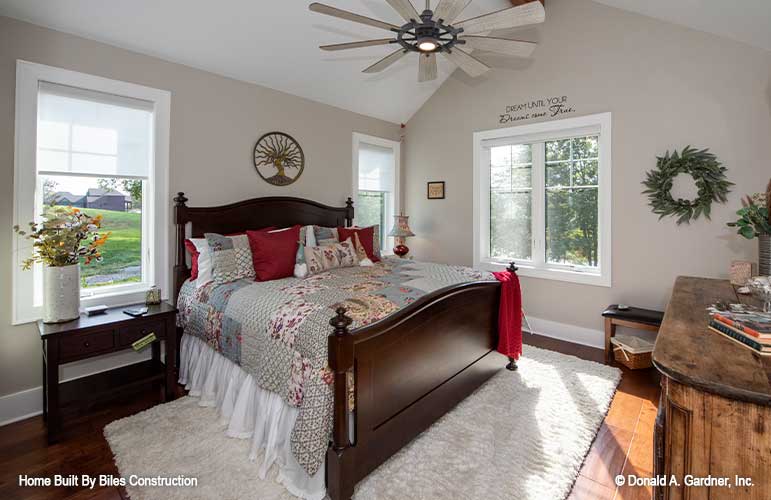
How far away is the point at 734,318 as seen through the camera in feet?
4.58

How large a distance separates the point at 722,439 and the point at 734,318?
69 centimetres

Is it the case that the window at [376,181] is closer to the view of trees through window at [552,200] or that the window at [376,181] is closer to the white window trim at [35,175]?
the view of trees through window at [552,200]

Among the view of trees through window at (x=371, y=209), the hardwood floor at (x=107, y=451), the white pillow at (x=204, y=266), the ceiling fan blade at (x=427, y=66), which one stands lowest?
the hardwood floor at (x=107, y=451)

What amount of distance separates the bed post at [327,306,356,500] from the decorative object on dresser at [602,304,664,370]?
2706 millimetres

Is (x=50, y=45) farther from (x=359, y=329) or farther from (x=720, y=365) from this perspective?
(x=720, y=365)

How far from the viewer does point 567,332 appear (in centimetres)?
400

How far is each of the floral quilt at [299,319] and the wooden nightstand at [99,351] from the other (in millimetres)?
259

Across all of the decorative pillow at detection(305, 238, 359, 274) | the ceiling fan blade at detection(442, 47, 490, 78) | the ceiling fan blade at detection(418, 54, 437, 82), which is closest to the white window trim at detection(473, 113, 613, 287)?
the ceiling fan blade at detection(442, 47, 490, 78)

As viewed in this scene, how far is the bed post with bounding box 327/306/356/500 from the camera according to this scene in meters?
1.69

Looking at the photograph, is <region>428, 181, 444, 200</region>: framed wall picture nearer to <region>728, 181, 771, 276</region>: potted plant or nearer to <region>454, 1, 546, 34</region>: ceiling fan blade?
<region>454, 1, 546, 34</region>: ceiling fan blade

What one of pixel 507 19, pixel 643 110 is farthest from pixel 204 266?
pixel 643 110

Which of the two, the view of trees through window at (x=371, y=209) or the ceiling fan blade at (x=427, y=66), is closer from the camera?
the ceiling fan blade at (x=427, y=66)

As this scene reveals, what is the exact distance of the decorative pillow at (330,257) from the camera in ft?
10.4

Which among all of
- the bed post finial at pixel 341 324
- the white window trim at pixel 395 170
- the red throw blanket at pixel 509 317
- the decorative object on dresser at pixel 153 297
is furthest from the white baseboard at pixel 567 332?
the decorative object on dresser at pixel 153 297
